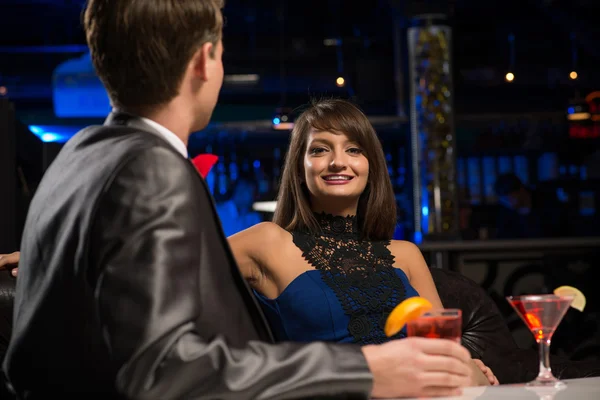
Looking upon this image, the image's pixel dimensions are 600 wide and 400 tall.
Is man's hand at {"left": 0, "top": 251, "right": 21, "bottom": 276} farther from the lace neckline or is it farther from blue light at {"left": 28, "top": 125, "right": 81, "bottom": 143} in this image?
blue light at {"left": 28, "top": 125, "right": 81, "bottom": 143}

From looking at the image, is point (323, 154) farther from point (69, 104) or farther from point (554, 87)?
point (554, 87)

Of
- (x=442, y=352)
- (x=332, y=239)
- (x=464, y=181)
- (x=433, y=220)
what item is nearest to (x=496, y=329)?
(x=332, y=239)

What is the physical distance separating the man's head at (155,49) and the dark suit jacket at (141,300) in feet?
0.22

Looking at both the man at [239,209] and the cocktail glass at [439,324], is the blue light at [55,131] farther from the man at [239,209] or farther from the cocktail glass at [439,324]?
the cocktail glass at [439,324]

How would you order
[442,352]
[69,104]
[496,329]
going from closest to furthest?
[442,352]
[496,329]
[69,104]

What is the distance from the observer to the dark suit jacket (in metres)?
1.01

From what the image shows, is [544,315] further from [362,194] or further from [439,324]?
[362,194]

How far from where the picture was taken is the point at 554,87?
937 centimetres

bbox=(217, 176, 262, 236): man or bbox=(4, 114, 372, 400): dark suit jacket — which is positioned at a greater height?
bbox=(4, 114, 372, 400): dark suit jacket

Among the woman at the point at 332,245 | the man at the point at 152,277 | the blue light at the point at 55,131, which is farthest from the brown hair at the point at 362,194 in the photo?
the blue light at the point at 55,131

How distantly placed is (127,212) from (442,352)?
1.69 ft

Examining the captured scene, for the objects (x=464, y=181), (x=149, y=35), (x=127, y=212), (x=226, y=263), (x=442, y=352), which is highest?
(x=149, y=35)

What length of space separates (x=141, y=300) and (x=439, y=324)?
0.51 meters
